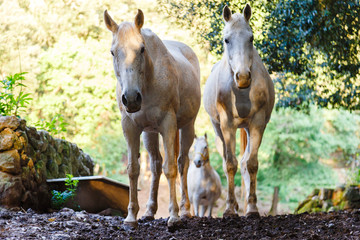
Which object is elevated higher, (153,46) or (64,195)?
(153,46)

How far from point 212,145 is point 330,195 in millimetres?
8703

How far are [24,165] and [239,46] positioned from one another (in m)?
3.42

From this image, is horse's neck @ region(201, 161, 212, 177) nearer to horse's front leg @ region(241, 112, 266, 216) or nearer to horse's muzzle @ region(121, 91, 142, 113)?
horse's front leg @ region(241, 112, 266, 216)

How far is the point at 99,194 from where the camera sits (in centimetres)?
714

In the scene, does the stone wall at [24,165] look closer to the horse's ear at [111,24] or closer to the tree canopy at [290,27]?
the horse's ear at [111,24]

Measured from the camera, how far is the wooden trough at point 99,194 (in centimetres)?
688

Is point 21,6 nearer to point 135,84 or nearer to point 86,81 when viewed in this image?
point 86,81

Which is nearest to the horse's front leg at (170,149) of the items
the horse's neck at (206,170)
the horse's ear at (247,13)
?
the horse's ear at (247,13)

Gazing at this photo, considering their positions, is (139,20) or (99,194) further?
(99,194)

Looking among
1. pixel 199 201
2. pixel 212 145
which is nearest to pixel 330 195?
pixel 199 201

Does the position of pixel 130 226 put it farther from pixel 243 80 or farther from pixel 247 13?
pixel 247 13

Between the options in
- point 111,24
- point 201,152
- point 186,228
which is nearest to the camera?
point 111,24

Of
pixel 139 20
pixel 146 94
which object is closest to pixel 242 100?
pixel 146 94

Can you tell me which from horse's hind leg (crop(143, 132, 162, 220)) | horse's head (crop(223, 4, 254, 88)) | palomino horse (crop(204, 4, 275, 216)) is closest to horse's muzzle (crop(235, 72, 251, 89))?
horse's head (crop(223, 4, 254, 88))
